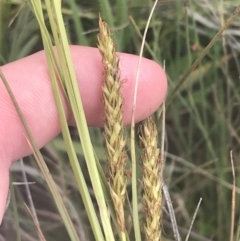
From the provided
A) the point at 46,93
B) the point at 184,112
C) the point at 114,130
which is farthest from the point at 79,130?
the point at 184,112

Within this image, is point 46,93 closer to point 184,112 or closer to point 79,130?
point 79,130

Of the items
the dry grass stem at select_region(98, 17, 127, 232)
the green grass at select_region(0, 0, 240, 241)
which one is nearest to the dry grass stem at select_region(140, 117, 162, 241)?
the dry grass stem at select_region(98, 17, 127, 232)

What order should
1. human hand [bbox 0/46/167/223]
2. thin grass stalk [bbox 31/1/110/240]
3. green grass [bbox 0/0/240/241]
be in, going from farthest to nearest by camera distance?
green grass [bbox 0/0/240/241] < human hand [bbox 0/46/167/223] < thin grass stalk [bbox 31/1/110/240]

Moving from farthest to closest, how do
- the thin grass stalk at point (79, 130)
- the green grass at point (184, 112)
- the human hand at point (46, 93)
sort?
the green grass at point (184, 112)
the human hand at point (46, 93)
the thin grass stalk at point (79, 130)

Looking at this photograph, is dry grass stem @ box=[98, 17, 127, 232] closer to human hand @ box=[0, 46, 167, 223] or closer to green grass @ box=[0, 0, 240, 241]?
human hand @ box=[0, 46, 167, 223]

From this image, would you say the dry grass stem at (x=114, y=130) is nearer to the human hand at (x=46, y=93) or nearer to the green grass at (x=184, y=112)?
the human hand at (x=46, y=93)

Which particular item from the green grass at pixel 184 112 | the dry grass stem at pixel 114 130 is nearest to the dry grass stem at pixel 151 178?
the dry grass stem at pixel 114 130

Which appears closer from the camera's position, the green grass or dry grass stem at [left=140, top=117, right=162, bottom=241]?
dry grass stem at [left=140, top=117, right=162, bottom=241]
